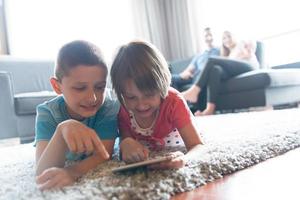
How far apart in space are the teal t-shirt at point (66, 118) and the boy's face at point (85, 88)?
4cm

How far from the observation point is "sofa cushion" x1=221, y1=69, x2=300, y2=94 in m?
2.59

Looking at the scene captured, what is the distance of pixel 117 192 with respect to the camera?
1.94ft

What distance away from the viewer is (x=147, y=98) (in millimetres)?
905

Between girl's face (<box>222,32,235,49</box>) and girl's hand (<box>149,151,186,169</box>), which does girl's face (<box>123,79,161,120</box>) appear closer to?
girl's hand (<box>149,151,186,169</box>)

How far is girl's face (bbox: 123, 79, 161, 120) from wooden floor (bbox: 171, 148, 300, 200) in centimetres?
29

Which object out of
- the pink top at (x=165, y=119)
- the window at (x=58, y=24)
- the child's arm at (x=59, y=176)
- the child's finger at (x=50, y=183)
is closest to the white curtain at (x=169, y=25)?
the window at (x=58, y=24)

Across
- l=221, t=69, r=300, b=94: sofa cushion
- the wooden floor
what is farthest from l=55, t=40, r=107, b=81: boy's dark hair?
l=221, t=69, r=300, b=94: sofa cushion

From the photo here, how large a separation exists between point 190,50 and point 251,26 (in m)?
0.88

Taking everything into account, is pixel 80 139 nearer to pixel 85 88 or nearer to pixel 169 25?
pixel 85 88

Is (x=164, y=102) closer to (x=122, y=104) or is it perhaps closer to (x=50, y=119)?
(x=122, y=104)

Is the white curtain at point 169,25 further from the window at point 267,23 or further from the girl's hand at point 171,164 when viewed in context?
the girl's hand at point 171,164

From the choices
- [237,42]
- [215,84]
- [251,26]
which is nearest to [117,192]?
[215,84]

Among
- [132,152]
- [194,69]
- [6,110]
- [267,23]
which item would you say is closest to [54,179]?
[132,152]

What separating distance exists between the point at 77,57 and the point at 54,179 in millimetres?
327
